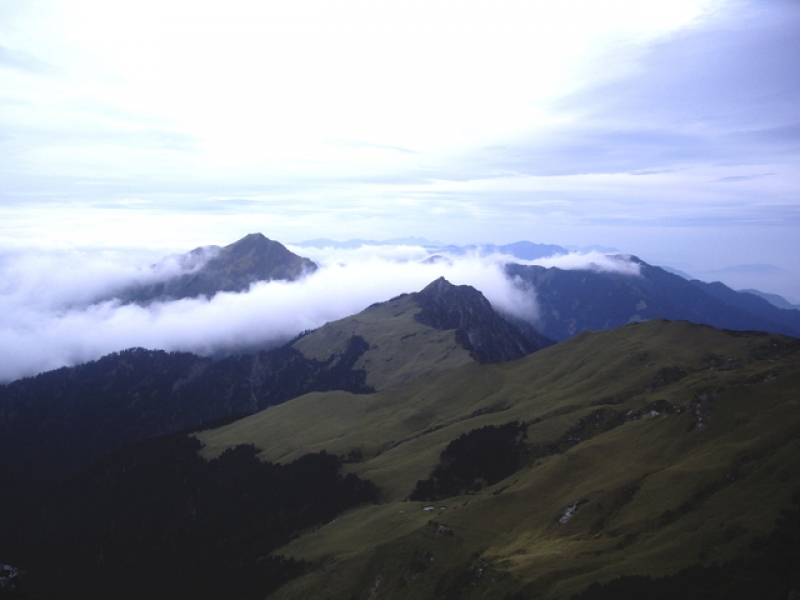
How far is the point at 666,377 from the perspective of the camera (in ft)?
612

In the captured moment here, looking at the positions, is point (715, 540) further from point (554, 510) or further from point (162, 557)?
point (162, 557)

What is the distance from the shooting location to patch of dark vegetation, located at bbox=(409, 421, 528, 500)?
534 feet

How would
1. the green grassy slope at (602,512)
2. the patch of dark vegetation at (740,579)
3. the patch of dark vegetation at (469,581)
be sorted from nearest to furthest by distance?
the patch of dark vegetation at (740,579), the green grassy slope at (602,512), the patch of dark vegetation at (469,581)

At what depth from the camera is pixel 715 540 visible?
73.9 metres

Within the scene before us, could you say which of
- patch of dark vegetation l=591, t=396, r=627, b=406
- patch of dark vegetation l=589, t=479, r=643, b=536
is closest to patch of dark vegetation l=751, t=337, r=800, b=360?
patch of dark vegetation l=591, t=396, r=627, b=406

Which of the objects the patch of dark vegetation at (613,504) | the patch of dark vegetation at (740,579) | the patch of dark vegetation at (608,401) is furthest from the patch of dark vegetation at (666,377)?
the patch of dark vegetation at (740,579)

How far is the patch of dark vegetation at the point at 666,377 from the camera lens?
603 ft

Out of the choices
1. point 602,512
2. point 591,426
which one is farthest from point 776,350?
point 602,512

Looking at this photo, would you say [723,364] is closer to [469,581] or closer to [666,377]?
[666,377]

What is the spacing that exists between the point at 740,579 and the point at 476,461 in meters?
112

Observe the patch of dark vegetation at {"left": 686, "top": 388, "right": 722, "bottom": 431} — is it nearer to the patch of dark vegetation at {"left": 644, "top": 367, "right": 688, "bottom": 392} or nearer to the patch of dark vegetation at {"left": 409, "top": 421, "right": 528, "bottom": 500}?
the patch of dark vegetation at {"left": 409, "top": 421, "right": 528, "bottom": 500}

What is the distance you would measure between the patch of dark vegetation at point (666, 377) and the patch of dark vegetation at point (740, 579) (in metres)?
117

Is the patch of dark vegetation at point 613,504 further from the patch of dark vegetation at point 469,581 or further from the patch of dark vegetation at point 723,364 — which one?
the patch of dark vegetation at point 723,364

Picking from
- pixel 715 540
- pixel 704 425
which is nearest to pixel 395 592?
pixel 715 540
